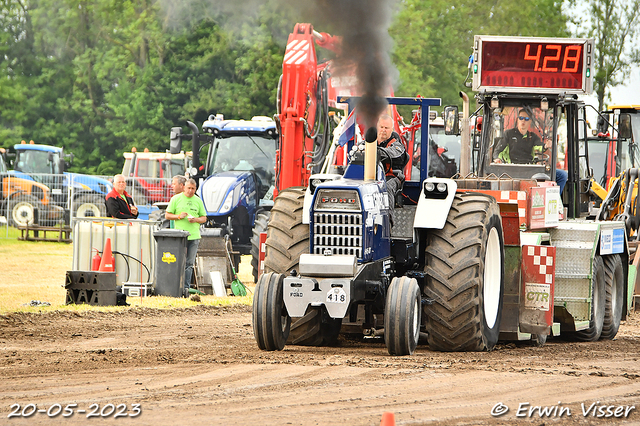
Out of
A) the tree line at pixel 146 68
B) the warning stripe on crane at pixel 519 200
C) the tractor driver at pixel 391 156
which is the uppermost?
the tree line at pixel 146 68

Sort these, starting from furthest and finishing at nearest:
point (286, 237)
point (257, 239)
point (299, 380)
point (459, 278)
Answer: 1. point (257, 239)
2. point (286, 237)
3. point (459, 278)
4. point (299, 380)

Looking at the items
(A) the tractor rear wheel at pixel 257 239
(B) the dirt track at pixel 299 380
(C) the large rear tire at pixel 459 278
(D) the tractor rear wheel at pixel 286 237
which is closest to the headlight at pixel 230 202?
(A) the tractor rear wheel at pixel 257 239

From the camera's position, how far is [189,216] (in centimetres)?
1535

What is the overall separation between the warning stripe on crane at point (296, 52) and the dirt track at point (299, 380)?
6.26 m

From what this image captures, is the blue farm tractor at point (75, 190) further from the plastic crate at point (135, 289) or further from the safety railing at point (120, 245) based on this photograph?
the plastic crate at point (135, 289)

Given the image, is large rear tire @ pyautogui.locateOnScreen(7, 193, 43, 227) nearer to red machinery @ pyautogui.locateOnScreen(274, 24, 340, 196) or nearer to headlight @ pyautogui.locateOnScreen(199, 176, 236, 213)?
headlight @ pyautogui.locateOnScreen(199, 176, 236, 213)

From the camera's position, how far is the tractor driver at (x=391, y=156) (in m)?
9.13

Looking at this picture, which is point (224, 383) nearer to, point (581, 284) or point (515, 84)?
point (581, 284)

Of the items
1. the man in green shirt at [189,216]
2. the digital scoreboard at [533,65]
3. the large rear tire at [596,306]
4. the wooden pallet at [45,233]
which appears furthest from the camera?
the wooden pallet at [45,233]

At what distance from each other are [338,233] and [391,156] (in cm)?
122

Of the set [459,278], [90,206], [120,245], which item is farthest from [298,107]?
[90,206]

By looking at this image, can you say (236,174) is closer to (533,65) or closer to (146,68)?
(533,65)

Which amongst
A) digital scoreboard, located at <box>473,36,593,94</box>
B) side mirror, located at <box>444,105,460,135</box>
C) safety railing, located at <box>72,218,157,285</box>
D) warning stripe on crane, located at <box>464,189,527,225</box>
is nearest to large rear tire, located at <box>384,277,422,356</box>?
warning stripe on crane, located at <box>464,189,527,225</box>

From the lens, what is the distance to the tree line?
32.7 metres
